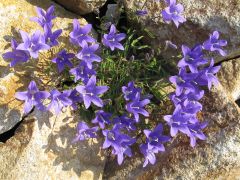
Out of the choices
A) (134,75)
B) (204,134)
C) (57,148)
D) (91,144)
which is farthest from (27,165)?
(204,134)

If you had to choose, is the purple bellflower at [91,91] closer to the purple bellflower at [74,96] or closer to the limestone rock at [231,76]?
the purple bellflower at [74,96]

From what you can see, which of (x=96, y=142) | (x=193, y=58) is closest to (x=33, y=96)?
(x=96, y=142)

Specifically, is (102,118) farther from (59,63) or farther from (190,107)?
(190,107)

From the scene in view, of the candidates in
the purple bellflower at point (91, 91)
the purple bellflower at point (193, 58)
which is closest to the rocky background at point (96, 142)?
the purple bellflower at point (193, 58)

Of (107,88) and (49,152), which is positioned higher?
(107,88)

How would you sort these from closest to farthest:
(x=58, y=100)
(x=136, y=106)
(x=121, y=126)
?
(x=58, y=100)
(x=136, y=106)
(x=121, y=126)

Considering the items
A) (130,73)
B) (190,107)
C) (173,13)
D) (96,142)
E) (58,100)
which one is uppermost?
(173,13)
